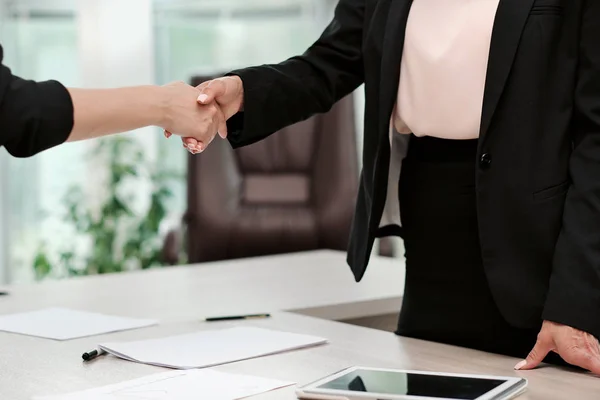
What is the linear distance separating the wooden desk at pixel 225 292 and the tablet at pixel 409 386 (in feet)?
2.30

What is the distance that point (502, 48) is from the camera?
4.84ft

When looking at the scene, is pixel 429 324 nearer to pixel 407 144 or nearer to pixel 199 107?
pixel 407 144

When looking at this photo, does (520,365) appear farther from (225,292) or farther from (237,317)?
(225,292)

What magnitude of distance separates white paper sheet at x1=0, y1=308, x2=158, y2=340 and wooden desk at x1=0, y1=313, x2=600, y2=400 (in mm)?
40

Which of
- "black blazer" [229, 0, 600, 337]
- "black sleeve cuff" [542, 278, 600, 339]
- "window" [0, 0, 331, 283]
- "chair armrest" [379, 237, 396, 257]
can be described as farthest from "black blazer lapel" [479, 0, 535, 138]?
"window" [0, 0, 331, 283]

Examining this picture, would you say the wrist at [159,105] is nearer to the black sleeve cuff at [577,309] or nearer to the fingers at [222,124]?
the fingers at [222,124]

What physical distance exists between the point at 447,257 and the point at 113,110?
25.3 inches

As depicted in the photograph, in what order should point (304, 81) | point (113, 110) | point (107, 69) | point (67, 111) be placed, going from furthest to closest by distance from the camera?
point (107, 69) < point (304, 81) < point (113, 110) < point (67, 111)

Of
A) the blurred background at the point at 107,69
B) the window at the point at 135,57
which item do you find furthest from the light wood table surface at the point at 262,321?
the window at the point at 135,57

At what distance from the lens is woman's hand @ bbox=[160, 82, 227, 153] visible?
1.61 metres

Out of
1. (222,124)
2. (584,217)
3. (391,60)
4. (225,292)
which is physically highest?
(391,60)

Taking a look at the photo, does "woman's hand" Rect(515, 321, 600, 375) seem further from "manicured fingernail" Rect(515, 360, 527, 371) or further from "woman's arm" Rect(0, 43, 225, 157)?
"woman's arm" Rect(0, 43, 225, 157)

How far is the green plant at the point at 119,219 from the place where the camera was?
16.6 ft

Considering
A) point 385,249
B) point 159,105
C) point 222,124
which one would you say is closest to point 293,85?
point 222,124
